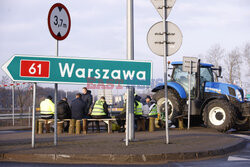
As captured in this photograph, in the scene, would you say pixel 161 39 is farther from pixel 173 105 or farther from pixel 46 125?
pixel 173 105

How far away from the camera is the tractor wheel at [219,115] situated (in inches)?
546

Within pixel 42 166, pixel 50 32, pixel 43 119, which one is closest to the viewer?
pixel 42 166

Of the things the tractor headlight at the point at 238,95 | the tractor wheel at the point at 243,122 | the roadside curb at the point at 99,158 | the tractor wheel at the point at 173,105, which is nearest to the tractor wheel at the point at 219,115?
the tractor headlight at the point at 238,95

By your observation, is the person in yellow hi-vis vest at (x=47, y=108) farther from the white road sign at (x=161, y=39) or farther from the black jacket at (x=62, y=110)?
the white road sign at (x=161, y=39)

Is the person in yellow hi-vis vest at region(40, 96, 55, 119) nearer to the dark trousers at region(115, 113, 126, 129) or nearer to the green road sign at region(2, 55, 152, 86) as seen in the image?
the dark trousers at region(115, 113, 126, 129)

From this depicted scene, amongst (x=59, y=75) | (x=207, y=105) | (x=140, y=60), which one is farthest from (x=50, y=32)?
(x=207, y=105)

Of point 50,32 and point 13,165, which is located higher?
point 50,32

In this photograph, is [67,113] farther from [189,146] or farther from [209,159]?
[209,159]

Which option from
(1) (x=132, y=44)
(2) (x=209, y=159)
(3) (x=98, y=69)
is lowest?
(2) (x=209, y=159)

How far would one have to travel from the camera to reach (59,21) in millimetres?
8781

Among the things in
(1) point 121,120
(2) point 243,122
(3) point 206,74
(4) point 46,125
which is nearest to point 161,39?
(1) point 121,120

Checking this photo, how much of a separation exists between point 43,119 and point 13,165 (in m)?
7.72

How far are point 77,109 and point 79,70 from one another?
571 centimetres

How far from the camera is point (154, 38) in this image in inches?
361
